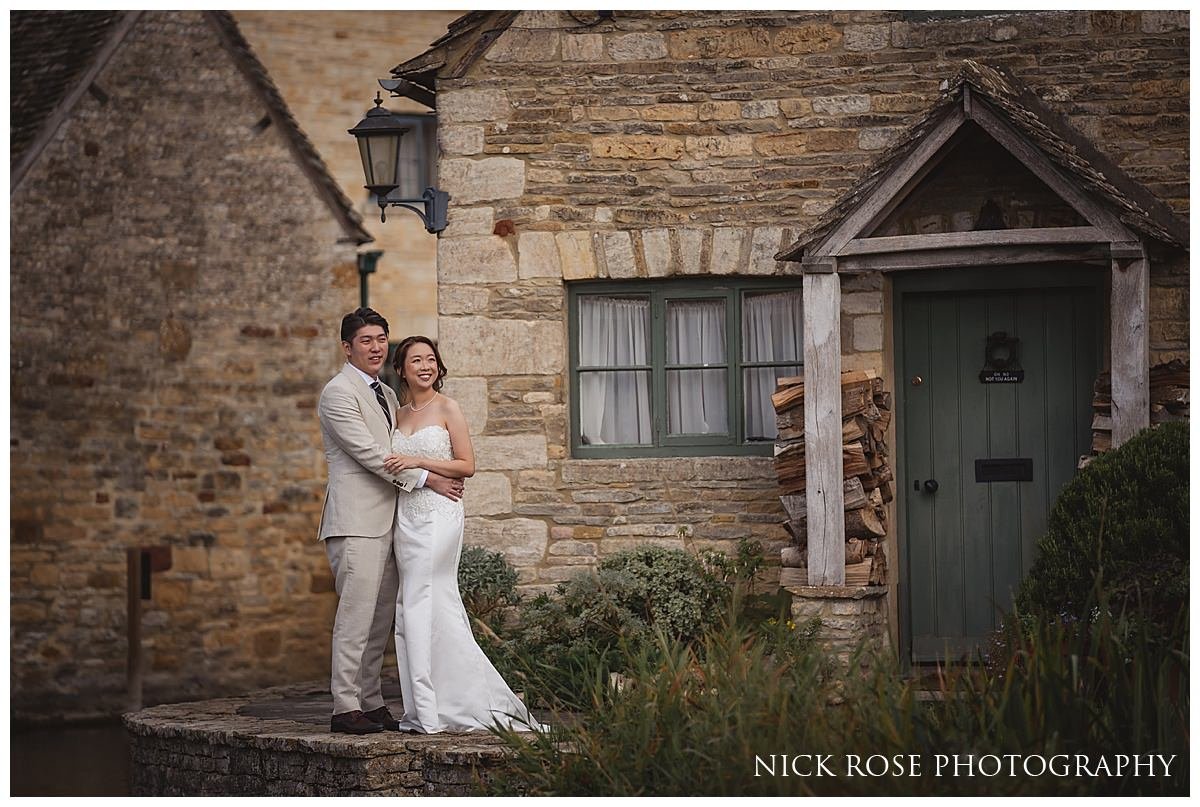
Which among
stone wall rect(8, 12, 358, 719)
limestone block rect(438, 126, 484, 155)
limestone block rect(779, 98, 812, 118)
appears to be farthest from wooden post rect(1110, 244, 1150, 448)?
stone wall rect(8, 12, 358, 719)

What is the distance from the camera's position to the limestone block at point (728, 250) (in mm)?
10250

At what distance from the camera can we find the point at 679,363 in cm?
1055

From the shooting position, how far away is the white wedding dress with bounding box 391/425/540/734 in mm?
8055

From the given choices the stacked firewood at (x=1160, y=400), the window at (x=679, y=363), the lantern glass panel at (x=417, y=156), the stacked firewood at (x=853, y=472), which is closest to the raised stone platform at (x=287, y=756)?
the window at (x=679, y=363)

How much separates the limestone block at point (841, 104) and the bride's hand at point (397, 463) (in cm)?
371

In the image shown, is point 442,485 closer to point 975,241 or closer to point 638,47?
point 975,241

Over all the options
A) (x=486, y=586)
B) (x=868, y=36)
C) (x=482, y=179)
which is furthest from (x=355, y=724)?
(x=868, y=36)

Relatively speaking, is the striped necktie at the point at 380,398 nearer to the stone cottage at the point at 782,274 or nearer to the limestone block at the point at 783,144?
the stone cottage at the point at 782,274

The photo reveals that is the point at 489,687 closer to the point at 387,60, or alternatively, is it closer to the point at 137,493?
the point at 137,493

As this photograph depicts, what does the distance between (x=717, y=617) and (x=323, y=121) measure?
401 inches

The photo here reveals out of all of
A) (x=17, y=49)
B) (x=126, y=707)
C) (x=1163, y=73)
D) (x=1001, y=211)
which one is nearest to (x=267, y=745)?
(x=1001, y=211)

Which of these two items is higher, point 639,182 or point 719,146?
point 719,146

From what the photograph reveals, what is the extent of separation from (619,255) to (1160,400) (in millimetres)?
3215

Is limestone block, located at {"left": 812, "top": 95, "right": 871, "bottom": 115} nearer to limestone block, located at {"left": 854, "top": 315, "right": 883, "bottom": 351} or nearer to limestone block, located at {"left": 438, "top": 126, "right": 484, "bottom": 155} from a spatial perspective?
limestone block, located at {"left": 854, "top": 315, "right": 883, "bottom": 351}
